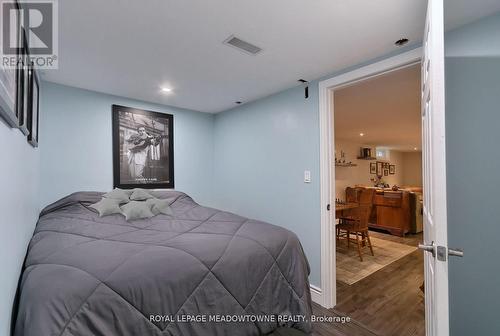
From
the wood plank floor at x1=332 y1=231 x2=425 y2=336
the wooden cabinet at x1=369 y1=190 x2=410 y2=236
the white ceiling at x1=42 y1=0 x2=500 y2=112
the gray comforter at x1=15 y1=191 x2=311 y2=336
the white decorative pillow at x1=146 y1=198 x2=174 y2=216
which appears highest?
the white ceiling at x1=42 y1=0 x2=500 y2=112

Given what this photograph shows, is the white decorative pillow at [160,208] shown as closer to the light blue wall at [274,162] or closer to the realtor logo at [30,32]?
the light blue wall at [274,162]

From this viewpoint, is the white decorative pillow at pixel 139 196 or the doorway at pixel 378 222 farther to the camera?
the white decorative pillow at pixel 139 196

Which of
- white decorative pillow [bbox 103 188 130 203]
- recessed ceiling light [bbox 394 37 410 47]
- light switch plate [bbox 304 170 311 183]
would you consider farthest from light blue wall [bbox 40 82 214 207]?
recessed ceiling light [bbox 394 37 410 47]

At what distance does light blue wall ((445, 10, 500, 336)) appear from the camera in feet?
4.46

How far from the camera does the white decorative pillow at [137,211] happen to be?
2.08 metres

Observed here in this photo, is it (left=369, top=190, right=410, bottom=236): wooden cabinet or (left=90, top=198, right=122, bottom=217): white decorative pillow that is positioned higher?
(left=90, top=198, right=122, bottom=217): white decorative pillow

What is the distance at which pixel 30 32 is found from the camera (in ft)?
4.99

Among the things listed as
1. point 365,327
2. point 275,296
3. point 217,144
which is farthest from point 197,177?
A: point 365,327

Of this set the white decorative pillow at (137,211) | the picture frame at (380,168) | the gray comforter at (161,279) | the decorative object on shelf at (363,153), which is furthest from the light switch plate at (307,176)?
the picture frame at (380,168)

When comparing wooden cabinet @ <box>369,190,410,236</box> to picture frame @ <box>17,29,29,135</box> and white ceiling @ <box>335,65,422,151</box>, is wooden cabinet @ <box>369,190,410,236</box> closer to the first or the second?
white ceiling @ <box>335,65,422,151</box>

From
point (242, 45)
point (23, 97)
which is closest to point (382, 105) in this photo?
point (242, 45)

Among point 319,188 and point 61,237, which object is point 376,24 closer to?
point 319,188

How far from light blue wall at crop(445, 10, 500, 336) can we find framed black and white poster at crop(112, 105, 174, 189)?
302cm

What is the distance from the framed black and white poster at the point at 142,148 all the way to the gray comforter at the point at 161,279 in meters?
1.03
